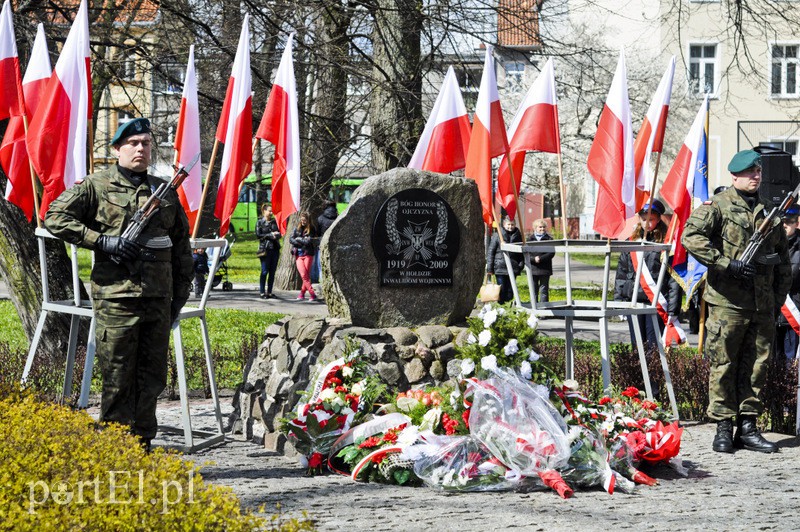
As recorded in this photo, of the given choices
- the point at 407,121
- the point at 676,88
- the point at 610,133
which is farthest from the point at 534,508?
the point at 676,88

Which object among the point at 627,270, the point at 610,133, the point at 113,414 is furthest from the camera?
the point at 627,270

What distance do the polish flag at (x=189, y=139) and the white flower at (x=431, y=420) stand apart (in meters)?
2.52

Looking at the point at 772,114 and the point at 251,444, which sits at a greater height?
the point at 772,114

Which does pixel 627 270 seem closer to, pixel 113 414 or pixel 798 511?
pixel 798 511

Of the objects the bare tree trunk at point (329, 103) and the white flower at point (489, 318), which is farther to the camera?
the bare tree trunk at point (329, 103)

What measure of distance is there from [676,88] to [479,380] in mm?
35110

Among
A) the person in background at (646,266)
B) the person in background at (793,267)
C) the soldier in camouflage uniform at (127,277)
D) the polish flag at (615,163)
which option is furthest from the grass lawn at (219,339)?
the person in background at (793,267)

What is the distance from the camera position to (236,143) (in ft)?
26.2

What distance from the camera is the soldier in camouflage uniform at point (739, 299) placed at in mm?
7465

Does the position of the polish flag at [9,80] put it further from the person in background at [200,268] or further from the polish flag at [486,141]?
the person in background at [200,268]

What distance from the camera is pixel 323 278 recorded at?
7871 mm

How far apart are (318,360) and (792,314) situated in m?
5.07

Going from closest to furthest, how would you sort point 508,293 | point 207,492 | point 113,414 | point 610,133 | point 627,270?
point 207,492, point 113,414, point 610,133, point 627,270, point 508,293

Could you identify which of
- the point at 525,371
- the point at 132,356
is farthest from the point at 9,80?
the point at 525,371
